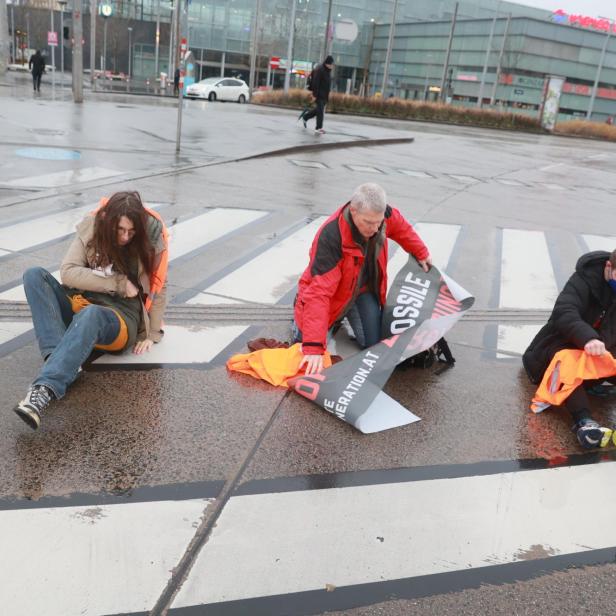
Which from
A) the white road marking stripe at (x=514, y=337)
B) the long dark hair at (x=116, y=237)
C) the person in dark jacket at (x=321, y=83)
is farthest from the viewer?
the person in dark jacket at (x=321, y=83)

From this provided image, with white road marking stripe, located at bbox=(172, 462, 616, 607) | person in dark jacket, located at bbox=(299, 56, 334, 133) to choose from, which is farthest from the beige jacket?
person in dark jacket, located at bbox=(299, 56, 334, 133)

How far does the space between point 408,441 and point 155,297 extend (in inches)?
68.7

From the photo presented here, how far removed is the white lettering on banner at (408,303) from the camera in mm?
4410

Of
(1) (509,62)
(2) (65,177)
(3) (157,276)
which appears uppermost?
(1) (509,62)

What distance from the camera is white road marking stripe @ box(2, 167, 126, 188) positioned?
9.33m

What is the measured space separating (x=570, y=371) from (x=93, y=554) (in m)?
2.73

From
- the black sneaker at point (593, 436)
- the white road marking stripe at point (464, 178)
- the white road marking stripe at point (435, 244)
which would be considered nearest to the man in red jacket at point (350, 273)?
the black sneaker at point (593, 436)

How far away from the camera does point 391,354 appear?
13.6 ft

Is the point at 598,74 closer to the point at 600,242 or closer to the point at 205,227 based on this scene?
the point at 600,242

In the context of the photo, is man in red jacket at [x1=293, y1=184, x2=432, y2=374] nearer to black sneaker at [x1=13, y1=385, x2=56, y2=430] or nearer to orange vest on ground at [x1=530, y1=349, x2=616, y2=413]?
orange vest on ground at [x1=530, y1=349, x2=616, y2=413]

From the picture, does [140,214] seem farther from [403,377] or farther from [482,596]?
[482,596]

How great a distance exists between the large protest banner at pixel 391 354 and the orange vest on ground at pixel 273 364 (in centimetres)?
14

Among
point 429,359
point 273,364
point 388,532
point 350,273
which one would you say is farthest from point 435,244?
point 388,532

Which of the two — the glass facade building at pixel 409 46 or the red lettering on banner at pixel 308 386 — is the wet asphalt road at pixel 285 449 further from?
the glass facade building at pixel 409 46
